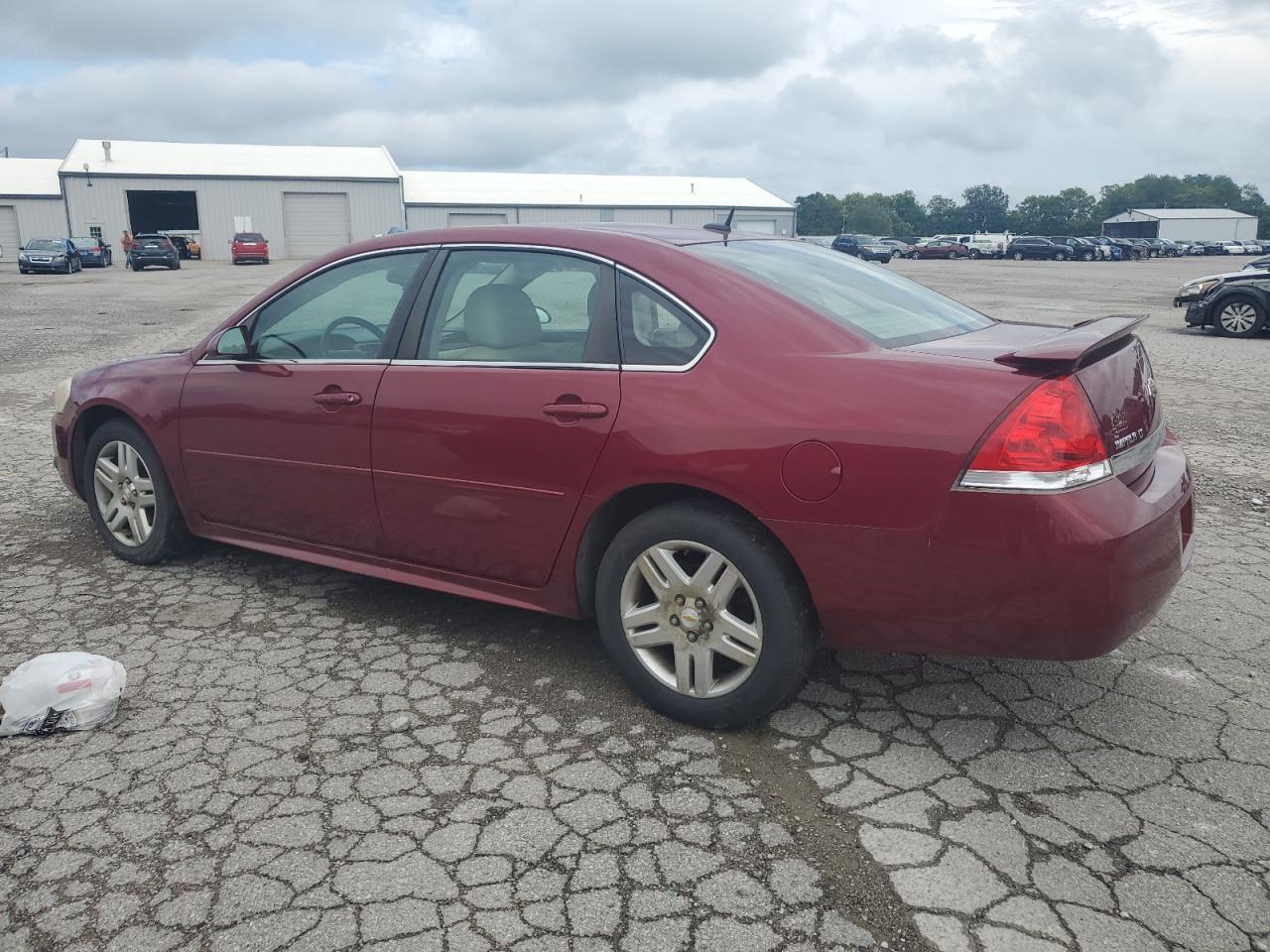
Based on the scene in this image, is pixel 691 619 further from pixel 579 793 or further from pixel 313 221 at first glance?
pixel 313 221

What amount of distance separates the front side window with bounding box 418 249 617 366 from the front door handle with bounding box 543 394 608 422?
15 cm

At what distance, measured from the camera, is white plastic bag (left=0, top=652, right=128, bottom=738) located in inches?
128

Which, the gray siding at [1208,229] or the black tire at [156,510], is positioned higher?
the gray siding at [1208,229]

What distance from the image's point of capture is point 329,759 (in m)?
3.07

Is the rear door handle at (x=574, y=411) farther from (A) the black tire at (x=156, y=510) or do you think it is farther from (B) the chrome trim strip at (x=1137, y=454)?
(A) the black tire at (x=156, y=510)

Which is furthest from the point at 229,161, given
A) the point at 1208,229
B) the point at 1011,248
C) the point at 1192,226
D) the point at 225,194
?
the point at 1208,229

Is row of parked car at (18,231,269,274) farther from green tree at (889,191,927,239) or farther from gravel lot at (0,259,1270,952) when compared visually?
green tree at (889,191,927,239)

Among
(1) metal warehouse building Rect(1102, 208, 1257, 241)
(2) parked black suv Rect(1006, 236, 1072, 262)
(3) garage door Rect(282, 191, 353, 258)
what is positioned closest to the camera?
(3) garage door Rect(282, 191, 353, 258)

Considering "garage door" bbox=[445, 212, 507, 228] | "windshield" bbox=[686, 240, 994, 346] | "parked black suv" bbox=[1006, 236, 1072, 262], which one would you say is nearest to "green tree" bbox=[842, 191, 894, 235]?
"parked black suv" bbox=[1006, 236, 1072, 262]

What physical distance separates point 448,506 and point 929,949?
2110 millimetres

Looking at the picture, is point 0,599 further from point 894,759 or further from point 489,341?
point 894,759

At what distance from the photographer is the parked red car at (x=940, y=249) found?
5953cm

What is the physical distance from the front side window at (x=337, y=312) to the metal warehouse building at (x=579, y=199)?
51480 millimetres

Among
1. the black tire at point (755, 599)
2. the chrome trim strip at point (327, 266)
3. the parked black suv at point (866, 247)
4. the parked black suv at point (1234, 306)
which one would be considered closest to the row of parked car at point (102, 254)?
the parked black suv at point (866, 247)
